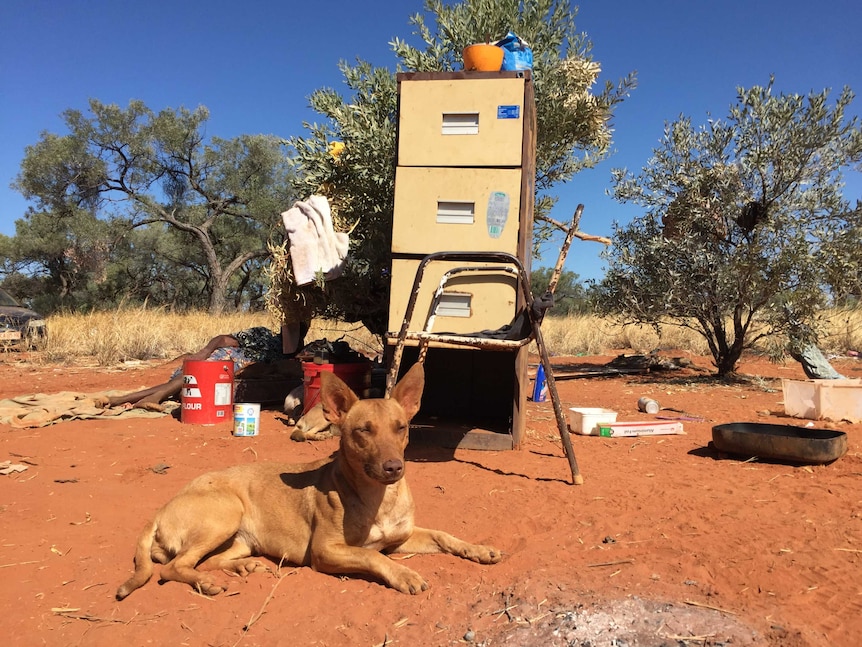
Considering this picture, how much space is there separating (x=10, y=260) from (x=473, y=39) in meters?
23.1

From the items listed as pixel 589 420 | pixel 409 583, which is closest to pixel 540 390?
pixel 589 420

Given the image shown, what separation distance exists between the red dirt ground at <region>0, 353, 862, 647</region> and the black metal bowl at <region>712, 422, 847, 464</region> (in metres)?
0.11

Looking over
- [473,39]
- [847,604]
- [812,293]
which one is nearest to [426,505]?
[847,604]

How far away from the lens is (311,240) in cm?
678

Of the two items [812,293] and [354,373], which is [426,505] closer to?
[354,373]

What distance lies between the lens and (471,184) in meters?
5.50

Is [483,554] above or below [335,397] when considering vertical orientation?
below

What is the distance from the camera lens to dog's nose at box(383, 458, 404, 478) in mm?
3039

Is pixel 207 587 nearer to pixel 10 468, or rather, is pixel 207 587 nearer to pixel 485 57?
pixel 10 468

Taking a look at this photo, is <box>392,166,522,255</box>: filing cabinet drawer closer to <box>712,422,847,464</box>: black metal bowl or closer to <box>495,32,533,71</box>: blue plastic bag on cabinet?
<box>495,32,533,71</box>: blue plastic bag on cabinet

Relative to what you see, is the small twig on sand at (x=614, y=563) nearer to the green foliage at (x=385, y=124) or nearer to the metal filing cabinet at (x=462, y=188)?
the metal filing cabinet at (x=462, y=188)

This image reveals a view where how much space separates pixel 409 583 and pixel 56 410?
5.66 m

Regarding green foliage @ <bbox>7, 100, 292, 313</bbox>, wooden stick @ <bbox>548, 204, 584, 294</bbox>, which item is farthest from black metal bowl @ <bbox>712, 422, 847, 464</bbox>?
green foliage @ <bbox>7, 100, 292, 313</bbox>

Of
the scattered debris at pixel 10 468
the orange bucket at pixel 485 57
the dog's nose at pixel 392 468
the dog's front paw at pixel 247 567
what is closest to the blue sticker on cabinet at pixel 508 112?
the orange bucket at pixel 485 57
